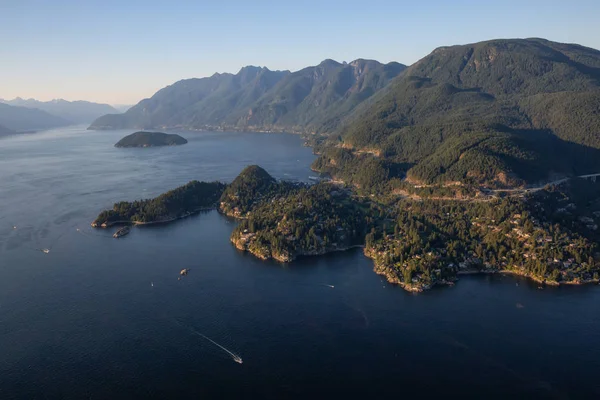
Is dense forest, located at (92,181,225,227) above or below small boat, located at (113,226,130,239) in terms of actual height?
above

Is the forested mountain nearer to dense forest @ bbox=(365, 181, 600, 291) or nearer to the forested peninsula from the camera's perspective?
the forested peninsula

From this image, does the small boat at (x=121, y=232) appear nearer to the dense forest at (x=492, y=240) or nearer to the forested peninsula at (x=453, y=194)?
the forested peninsula at (x=453, y=194)

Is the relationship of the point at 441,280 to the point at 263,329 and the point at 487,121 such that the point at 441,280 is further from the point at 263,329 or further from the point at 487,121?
the point at 487,121

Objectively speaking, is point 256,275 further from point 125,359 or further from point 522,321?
point 522,321

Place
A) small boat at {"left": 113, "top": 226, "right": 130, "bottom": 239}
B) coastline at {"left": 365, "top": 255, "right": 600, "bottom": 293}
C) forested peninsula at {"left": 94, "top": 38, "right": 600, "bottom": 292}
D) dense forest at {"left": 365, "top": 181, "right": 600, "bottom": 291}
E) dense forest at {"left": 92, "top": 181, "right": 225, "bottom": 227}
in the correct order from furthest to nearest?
dense forest at {"left": 92, "top": 181, "right": 225, "bottom": 227} < small boat at {"left": 113, "top": 226, "right": 130, "bottom": 239} < forested peninsula at {"left": 94, "top": 38, "right": 600, "bottom": 292} < dense forest at {"left": 365, "top": 181, "right": 600, "bottom": 291} < coastline at {"left": 365, "top": 255, "right": 600, "bottom": 293}

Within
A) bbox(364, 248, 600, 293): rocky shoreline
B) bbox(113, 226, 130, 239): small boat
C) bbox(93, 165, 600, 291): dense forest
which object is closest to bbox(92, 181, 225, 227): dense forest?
bbox(93, 165, 600, 291): dense forest

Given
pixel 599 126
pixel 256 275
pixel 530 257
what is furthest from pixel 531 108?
pixel 256 275
